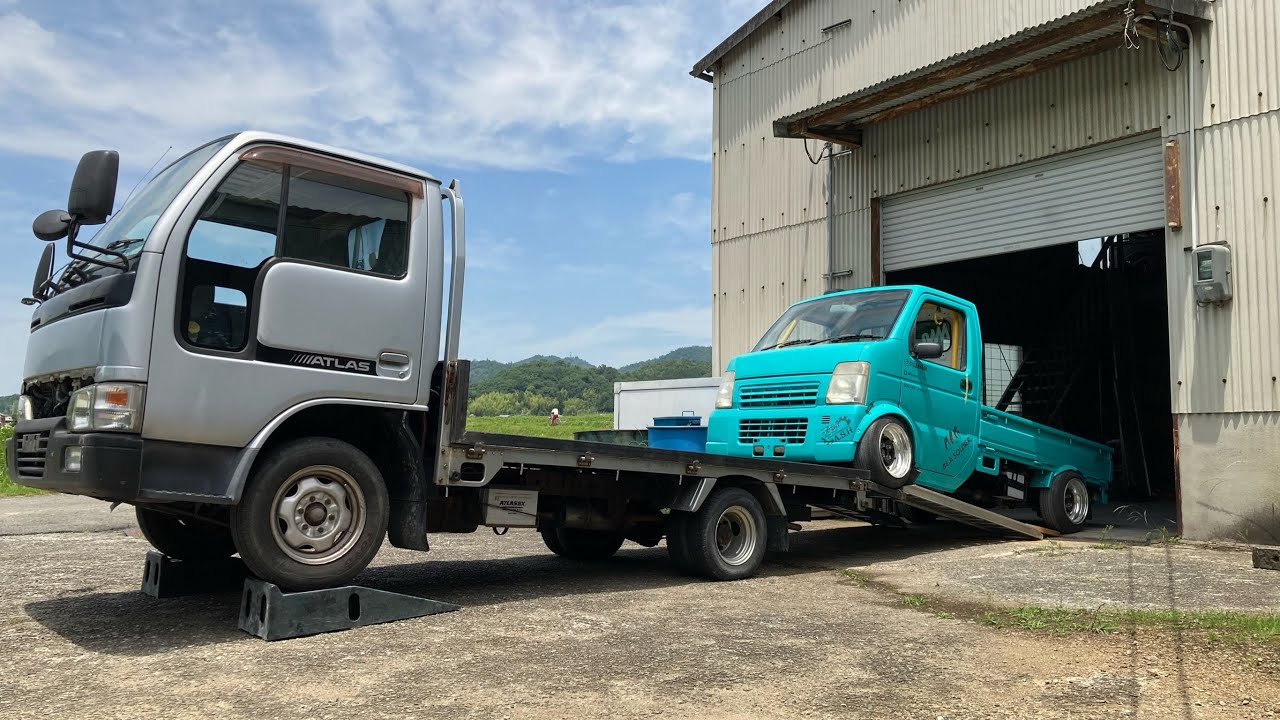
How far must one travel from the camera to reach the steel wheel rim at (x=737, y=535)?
779 cm

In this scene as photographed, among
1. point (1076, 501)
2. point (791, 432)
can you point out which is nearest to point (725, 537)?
point (791, 432)

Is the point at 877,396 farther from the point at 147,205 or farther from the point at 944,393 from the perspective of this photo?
the point at 147,205

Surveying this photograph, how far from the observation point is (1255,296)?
10.0m

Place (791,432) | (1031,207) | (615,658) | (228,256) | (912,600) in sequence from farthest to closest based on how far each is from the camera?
(1031,207)
(791,432)
(912,600)
(228,256)
(615,658)

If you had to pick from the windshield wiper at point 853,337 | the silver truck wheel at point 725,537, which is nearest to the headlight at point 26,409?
the silver truck wheel at point 725,537

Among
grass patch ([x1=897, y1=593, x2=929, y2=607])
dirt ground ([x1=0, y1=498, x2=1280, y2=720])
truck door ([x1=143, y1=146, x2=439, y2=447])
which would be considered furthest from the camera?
grass patch ([x1=897, y1=593, x2=929, y2=607])

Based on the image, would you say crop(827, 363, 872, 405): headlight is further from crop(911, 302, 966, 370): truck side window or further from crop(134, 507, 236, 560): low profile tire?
crop(134, 507, 236, 560): low profile tire

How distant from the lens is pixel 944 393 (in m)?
9.60

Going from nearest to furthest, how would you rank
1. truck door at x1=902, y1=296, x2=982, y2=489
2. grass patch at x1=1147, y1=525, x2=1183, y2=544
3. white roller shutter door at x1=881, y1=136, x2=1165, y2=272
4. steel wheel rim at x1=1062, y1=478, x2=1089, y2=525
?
1. truck door at x1=902, y1=296, x2=982, y2=489
2. grass patch at x1=1147, y1=525, x2=1183, y2=544
3. white roller shutter door at x1=881, y1=136, x2=1165, y2=272
4. steel wheel rim at x1=1062, y1=478, x2=1089, y2=525

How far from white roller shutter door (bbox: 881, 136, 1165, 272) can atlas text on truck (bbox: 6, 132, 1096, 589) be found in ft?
24.6

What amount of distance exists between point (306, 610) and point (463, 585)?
201 cm


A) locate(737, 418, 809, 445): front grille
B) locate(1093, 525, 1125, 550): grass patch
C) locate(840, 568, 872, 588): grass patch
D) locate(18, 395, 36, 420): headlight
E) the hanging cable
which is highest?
the hanging cable

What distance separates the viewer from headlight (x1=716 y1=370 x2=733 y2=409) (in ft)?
31.8

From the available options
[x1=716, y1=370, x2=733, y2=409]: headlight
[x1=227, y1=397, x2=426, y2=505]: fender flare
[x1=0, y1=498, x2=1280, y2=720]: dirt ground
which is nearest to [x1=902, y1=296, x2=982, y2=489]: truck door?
[x1=716, y1=370, x2=733, y2=409]: headlight
